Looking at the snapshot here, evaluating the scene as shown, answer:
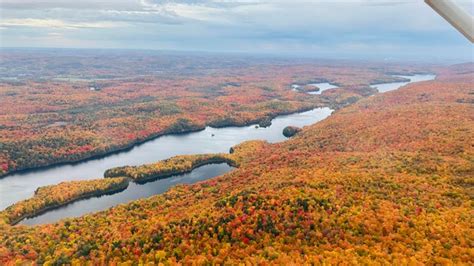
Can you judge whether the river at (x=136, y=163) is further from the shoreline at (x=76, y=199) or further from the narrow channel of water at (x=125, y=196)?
the shoreline at (x=76, y=199)

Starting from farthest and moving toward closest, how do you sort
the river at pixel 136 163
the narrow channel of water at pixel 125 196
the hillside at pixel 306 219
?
the river at pixel 136 163 < the narrow channel of water at pixel 125 196 < the hillside at pixel 306 219

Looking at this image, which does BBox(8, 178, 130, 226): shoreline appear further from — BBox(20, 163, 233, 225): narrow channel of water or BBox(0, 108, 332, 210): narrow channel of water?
BBox(0, 108, 332, 210): narrow channel of water

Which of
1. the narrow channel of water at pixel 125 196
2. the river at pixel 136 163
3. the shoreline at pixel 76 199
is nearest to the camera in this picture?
the shoreline at pixel 76 199

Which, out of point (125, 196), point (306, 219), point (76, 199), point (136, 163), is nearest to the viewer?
point (306, 219)

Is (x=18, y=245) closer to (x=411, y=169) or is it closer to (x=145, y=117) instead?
(x=411, y=169)

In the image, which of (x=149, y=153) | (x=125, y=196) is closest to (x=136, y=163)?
(x=149, y=153)

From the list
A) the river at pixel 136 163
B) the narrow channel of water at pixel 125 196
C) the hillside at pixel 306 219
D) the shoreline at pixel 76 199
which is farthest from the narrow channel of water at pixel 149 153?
the hillside at pixel 306 219

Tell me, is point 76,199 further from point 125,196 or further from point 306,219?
point 306,219
